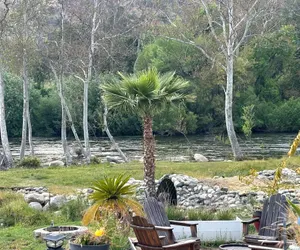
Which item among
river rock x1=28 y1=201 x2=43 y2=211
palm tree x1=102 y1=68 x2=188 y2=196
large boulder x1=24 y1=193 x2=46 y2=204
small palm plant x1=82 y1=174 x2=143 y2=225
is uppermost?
palm tree x1=102 y1=68 x2=188 y2=196

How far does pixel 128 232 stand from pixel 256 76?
44.4 m

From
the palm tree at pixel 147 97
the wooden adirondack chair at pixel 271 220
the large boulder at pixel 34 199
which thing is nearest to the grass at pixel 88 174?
the large boulder at pixel 34 199

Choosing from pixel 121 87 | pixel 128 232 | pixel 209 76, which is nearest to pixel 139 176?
pixel 121 87

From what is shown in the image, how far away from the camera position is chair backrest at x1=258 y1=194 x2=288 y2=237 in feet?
32.1

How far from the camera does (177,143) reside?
43.6 meters

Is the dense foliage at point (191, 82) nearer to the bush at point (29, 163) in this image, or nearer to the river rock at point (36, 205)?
the bush at point (29, 163)

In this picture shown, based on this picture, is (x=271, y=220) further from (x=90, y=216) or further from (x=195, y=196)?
(x=195, y=196)

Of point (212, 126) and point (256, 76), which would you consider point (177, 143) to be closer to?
point (212, 126)

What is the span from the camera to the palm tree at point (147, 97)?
14.8 meters

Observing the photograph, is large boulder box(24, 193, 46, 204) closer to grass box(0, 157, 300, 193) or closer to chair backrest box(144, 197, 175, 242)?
grass box(0, 157, 300, 193)

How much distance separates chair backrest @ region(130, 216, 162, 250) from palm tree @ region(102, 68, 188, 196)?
5.73m

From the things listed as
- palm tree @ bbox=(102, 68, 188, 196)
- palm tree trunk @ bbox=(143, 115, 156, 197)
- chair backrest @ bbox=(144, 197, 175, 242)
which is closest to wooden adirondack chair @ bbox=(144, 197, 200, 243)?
chair backrest @ bbox=(144, 197, 175, 242)

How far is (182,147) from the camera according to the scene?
1602 inches

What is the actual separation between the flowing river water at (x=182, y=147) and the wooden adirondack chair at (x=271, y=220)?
2181cm
